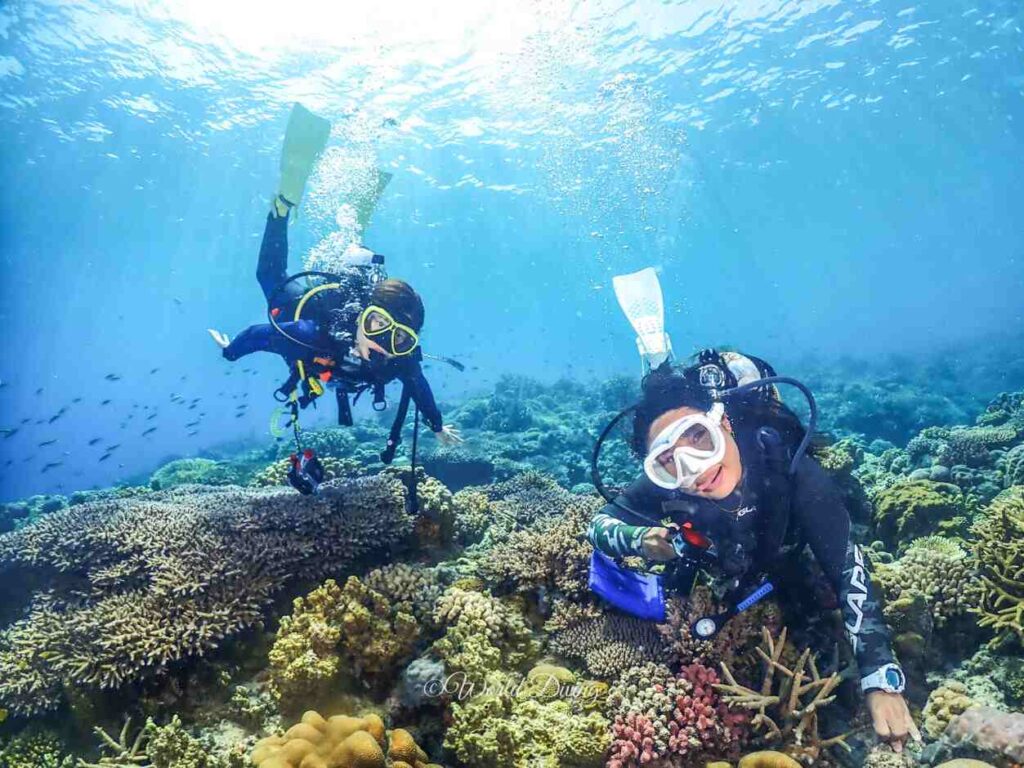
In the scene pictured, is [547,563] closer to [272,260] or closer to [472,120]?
[272,260]

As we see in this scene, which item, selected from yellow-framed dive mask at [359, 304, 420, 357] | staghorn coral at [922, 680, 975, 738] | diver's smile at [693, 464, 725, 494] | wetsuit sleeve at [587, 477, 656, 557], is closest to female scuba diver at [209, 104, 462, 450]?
yellow-framed dive mask at [359, 304, 420, 357]

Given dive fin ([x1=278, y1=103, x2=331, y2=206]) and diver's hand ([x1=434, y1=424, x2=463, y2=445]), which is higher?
dive fin ([x1=278, y1=103, x2=331, y2=206])

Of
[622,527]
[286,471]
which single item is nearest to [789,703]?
[622,527]

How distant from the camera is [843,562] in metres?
3.14

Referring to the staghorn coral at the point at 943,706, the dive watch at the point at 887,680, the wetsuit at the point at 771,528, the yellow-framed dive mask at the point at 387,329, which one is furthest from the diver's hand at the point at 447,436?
the staghorn coral at the point at 943,706

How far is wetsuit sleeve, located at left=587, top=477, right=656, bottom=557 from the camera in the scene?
11.1 ft

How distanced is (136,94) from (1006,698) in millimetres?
33139

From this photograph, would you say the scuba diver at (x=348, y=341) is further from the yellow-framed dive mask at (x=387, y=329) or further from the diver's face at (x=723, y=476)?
the diver's face at (x=723, y=476)

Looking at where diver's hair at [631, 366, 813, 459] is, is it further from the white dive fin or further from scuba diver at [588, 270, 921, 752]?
the white dive fin

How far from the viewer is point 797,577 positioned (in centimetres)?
Result: 396

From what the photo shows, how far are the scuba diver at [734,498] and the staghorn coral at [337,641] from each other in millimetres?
1594

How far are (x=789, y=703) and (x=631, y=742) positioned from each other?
3.17ft

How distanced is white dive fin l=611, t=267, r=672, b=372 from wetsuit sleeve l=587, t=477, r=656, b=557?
2.99 ft

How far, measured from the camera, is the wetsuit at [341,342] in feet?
18.4
